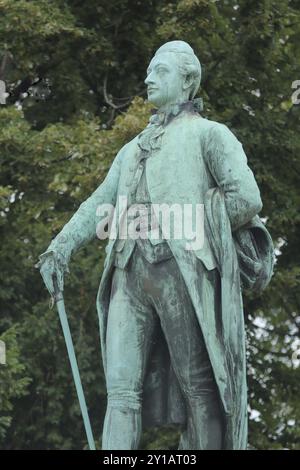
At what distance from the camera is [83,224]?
10758mm

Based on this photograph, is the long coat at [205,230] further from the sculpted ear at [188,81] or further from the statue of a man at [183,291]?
the sculpted ear at [188,81]

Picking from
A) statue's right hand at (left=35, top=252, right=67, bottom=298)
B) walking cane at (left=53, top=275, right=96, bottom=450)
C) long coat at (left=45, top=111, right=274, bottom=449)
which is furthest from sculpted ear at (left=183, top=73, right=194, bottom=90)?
walking cane at (left=53, top=275, right=96, bottom=450)

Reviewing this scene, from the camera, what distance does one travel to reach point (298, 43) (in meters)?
21.1

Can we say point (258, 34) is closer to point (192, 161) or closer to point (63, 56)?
point (63, 56)

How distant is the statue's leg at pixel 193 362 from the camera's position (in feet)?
34.1

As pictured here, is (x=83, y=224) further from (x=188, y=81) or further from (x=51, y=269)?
(x=188, y=81)

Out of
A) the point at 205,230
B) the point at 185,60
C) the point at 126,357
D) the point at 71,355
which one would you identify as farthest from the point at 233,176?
the point at 71,355

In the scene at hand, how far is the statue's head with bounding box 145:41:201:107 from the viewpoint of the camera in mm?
10820

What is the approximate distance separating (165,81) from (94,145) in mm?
7586

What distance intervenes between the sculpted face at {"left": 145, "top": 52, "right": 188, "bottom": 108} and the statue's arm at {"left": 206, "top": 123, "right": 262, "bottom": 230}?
1.22 ft

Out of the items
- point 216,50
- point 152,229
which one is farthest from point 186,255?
point 216,50
